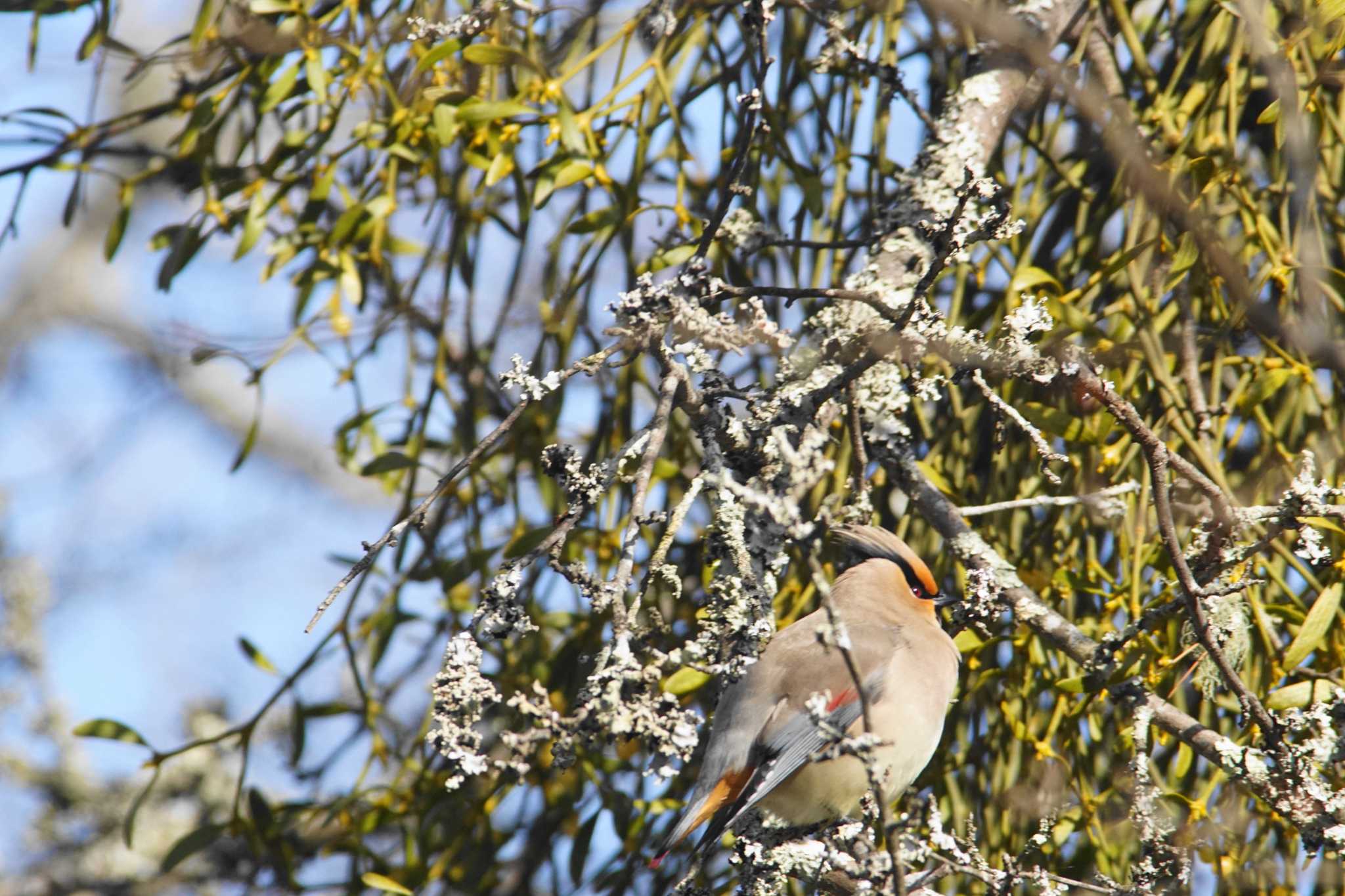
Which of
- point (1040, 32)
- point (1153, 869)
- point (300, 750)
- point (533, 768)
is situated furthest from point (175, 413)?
point (1153, 869)

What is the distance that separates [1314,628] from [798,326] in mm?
711

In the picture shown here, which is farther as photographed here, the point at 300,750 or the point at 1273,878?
the point at 300,750

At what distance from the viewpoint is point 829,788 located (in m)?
1.69

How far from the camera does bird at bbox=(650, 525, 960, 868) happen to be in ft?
5.15

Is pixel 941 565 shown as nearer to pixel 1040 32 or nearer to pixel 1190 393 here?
pixel 1190 393

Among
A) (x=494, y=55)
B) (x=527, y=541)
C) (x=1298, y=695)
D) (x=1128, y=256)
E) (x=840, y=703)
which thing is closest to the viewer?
(x=1298, y=695)

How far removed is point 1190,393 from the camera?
154 centimetres

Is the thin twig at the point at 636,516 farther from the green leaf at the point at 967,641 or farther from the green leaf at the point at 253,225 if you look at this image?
the green leaf at the point at 253,225

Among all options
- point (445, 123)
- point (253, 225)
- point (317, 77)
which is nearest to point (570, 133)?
point (445, 123)

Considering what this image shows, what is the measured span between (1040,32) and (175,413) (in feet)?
14.5

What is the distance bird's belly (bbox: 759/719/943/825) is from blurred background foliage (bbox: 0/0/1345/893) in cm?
9

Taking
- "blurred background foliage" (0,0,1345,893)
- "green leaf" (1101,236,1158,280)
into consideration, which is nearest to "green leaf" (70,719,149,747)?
"blurred background foliage" (0,0,1345,893)

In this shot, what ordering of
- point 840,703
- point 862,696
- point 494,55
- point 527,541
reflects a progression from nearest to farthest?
point 862,696, point 494,55, point 527,541, point 840,703

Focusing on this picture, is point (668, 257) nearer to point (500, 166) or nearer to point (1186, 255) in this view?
point (500, 166)
